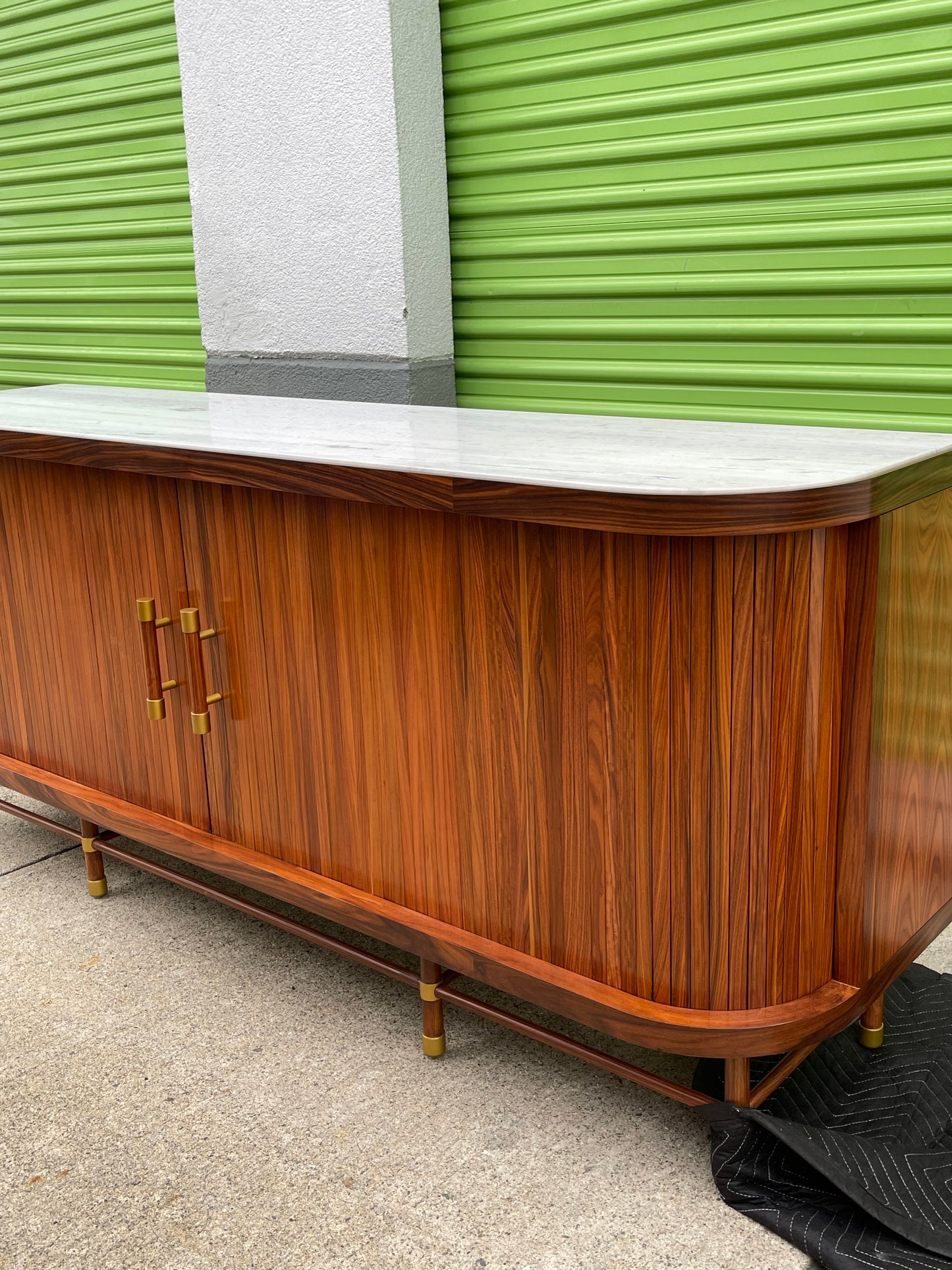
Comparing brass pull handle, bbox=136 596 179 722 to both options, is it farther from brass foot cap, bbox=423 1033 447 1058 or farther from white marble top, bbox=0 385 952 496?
brass foot cap, bbox=423 1033 447 1058

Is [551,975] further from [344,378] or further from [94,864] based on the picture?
[344,378]

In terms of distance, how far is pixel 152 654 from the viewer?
7.43 ft

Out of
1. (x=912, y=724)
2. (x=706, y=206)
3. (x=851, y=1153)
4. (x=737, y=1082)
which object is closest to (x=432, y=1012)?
(x=737, y=1082)

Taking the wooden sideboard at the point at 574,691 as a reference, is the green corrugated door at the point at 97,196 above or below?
above

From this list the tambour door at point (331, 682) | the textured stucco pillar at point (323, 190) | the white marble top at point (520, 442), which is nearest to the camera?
the white marble top at point (520, 442)

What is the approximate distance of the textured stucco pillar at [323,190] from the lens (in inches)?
118

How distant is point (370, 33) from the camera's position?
294 centimetres

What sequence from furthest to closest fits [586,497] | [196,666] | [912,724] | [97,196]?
[97,196] < [196,666] < [912,724] < [586,497]

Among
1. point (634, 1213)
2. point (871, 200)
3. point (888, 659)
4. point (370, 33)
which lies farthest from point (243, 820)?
point (370, 33)

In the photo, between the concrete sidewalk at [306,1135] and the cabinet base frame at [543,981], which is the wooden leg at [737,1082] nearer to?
the cabinet base frame at [543,981]

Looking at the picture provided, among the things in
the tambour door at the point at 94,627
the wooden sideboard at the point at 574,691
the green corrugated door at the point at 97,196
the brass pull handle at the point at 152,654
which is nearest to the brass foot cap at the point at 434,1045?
the wooden sideboard at the point at 574,691

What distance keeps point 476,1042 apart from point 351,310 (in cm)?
195

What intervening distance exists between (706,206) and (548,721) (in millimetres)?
1440

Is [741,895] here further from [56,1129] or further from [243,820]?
[56,1129]
